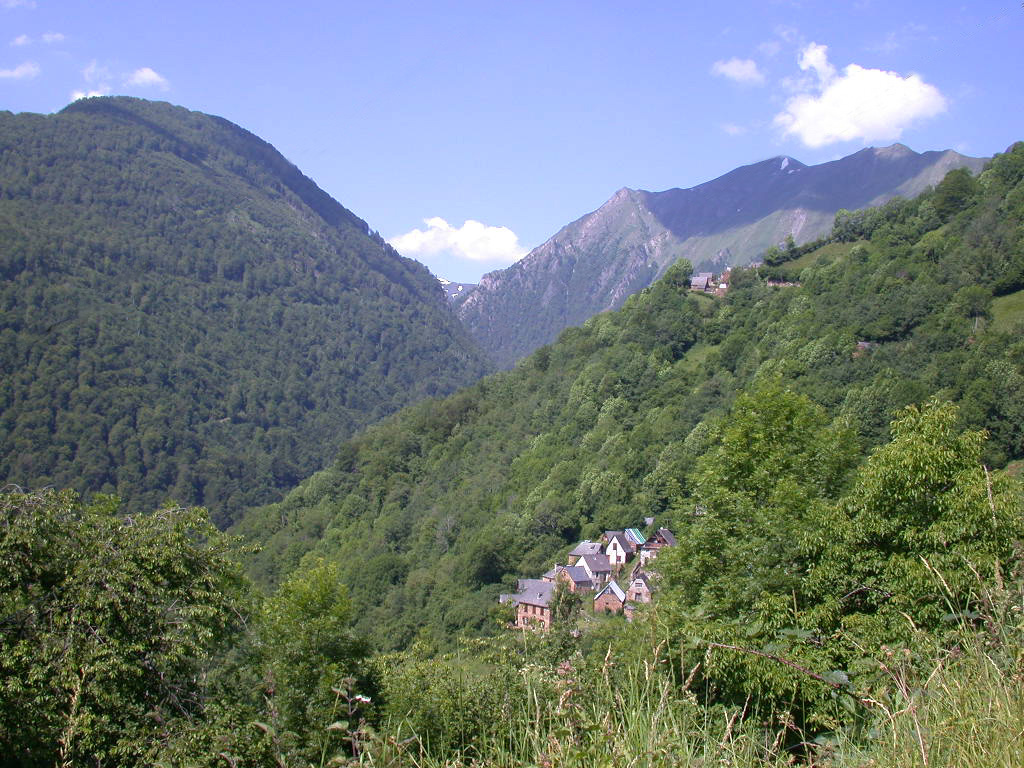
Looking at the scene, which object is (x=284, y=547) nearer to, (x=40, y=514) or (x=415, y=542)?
(x=415, y=542)

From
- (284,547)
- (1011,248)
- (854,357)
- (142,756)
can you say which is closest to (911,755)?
(142,756)

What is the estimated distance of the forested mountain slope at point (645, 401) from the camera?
35.4 metres

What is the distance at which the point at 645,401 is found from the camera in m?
51.2

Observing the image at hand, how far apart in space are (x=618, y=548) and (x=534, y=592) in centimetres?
706

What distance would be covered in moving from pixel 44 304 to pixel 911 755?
11674 centimetres

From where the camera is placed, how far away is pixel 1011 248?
38500 mm

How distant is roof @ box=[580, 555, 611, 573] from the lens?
38.2 m

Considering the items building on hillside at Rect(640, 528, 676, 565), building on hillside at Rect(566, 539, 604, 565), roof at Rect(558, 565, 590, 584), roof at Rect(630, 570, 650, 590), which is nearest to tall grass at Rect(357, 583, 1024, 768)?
roof at Rect(630, 570, 650, 590)

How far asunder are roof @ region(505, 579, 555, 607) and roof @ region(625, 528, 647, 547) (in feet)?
21.4

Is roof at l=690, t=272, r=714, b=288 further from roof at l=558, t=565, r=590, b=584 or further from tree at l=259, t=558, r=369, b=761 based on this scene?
tree at l=259, t=558, r=369, b=761

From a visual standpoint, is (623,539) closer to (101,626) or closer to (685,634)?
(101,626)

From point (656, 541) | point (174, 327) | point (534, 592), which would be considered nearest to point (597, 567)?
point (656, 541)

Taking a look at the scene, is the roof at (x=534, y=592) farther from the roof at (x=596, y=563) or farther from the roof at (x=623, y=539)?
the roof at (x=623, y=539)

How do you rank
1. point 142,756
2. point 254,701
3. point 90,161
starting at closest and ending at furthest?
point 142,756, point 254,701, point 90,161
